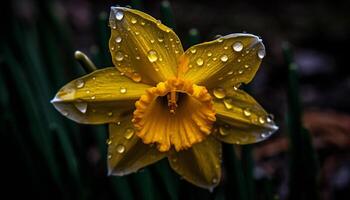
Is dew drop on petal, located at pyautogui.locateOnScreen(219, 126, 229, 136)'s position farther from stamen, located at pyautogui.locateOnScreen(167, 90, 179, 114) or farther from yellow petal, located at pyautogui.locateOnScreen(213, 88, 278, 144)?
stamen, located at pyautogui.locateOnScreen(167, 90, 179, 114)

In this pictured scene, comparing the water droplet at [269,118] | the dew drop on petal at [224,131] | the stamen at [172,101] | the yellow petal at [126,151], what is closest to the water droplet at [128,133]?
the yellow petal at [126,151]

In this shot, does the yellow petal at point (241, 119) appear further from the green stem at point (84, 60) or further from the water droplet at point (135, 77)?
the green stem at point (84, 60)

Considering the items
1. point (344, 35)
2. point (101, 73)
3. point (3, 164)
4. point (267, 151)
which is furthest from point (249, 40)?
point (344, 35)

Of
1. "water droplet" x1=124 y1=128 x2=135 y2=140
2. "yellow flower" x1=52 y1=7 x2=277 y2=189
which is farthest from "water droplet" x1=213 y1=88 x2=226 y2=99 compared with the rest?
"water droplet" x1=124 y1=128 x2=135 y2=140

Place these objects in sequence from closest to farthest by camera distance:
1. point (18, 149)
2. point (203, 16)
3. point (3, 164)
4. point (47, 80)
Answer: point (18, 149) → point (3, 164) → point (47, 80) → point (203, 16)

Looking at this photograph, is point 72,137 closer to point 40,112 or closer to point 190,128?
point 40,112

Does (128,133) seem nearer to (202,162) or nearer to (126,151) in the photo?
(126,151)
